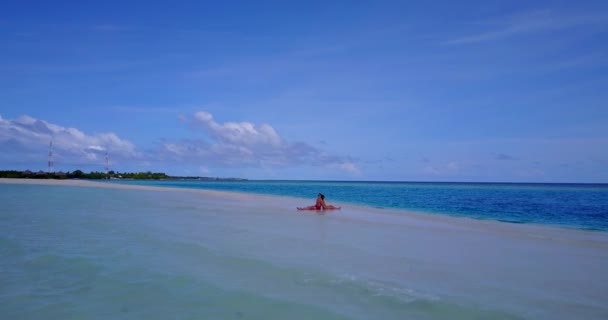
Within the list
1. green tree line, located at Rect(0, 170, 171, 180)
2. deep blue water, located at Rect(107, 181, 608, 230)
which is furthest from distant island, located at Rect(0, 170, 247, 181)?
deep blue water, located at Rect(107, 181, 608, 230)

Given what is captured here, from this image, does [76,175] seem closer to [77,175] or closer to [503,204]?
[77,175]

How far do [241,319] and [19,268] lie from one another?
5.31 meters

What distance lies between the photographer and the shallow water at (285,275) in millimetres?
5867

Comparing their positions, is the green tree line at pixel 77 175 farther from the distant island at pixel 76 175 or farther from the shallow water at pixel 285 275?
the shallow water at pixel 285 275

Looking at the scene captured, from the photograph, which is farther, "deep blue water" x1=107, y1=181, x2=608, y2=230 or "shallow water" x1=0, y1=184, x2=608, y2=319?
"deep blue water" x1=107, y1=181, x2=608, y2=230

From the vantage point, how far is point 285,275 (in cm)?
778

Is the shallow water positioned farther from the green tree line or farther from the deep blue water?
the green tree line

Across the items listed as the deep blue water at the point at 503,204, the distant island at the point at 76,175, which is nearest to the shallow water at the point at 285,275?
the deep blue water at the point at 503,204

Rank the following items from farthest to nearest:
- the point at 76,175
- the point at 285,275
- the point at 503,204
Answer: the point at 76,175, the point at 503,204, the point at 285,275

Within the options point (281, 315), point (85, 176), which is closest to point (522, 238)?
point (281, 315)

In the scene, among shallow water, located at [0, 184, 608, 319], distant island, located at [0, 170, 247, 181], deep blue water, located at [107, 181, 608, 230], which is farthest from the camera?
distant island, located at [0, 170, 247, 181]

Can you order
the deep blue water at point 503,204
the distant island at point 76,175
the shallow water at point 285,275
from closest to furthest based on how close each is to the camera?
1. the shallow water at point 285,275
2. the deep blue water at point 503,204
3. the distant island at point 76,175

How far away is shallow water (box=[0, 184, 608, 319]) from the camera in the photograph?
231 inches

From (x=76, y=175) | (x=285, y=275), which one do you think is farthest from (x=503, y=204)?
(x=76, y=175)
